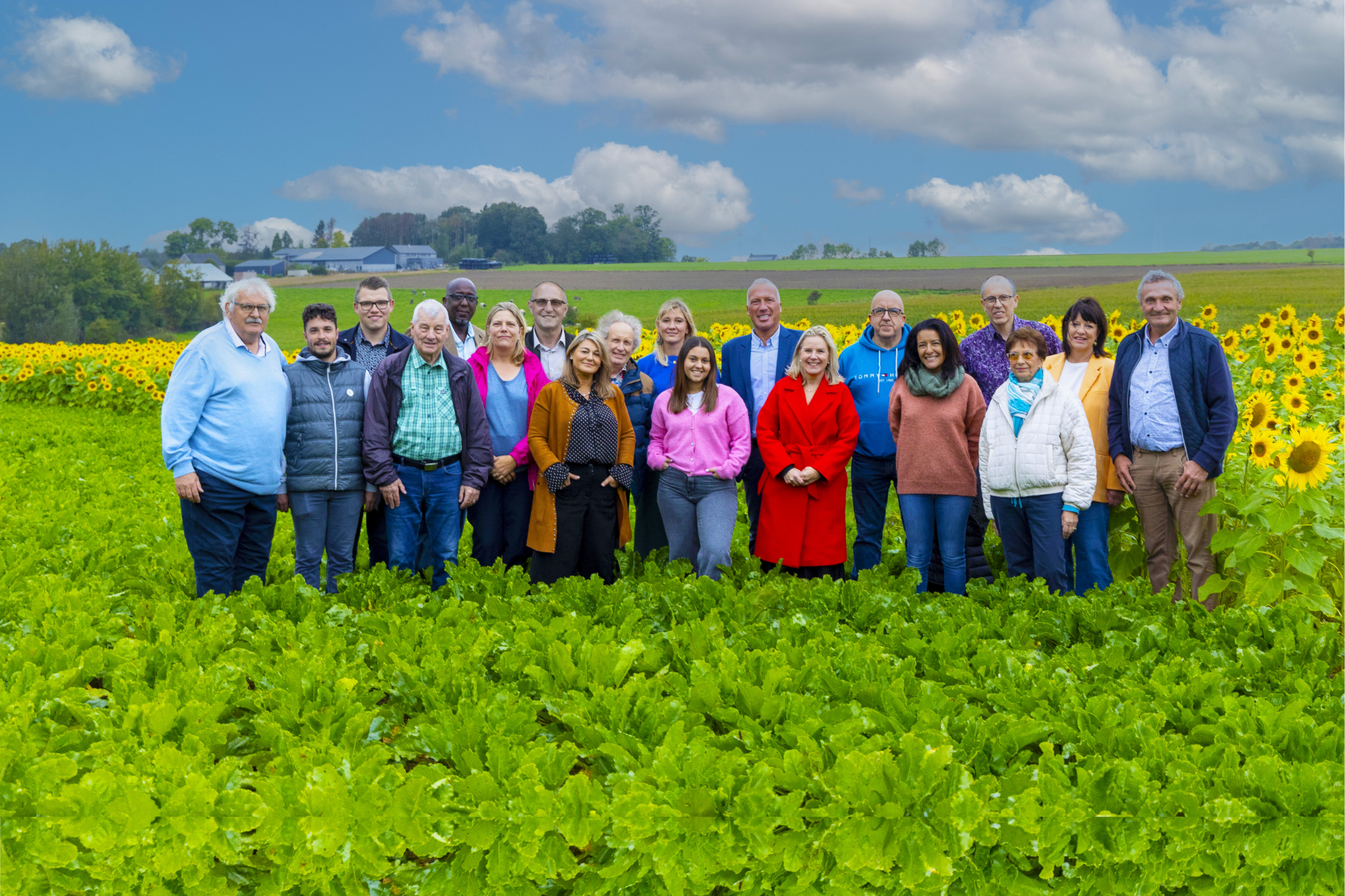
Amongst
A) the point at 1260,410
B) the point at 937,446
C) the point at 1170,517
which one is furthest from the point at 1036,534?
the point at 1260,410

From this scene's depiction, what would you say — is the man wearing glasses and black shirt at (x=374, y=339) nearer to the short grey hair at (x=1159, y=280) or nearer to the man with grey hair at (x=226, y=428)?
the man with grey hair at (x=226, y=428)

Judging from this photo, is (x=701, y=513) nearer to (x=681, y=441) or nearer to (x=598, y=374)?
(x=681, y=441)

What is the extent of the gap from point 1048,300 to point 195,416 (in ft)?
76.8

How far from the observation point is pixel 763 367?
658 centimetres

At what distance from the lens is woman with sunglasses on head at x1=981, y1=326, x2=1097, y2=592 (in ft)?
17.8

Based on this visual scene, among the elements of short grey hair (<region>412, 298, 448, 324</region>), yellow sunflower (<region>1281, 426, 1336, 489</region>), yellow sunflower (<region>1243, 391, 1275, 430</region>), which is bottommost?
yellow sunflower (<region>1281, 426, 1336, 489</region>)

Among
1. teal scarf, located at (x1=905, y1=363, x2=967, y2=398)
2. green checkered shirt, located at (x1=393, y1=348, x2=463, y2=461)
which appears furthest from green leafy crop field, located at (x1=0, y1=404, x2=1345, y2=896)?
teal scarf, located at (x1=905, y1=363, x2=967, y2=398)

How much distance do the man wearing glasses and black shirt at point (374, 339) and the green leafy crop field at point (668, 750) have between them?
194cm

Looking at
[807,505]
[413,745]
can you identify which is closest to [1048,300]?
[807,505]

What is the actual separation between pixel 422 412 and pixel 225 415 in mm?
1069

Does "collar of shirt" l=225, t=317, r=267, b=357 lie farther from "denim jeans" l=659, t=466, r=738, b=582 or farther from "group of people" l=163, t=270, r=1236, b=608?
"denim jeans" l=659, t=466, r=738, b=582

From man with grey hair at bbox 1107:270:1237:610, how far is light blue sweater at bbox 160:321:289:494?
5068 millimetres

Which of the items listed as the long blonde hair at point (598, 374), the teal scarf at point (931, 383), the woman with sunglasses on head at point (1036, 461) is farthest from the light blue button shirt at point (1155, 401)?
the long blonde hair at point (598, 374)

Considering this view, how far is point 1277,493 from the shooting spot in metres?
4.77
